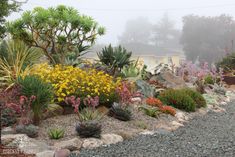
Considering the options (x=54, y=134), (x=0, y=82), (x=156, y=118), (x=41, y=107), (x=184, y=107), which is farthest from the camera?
(x=184, y=107)

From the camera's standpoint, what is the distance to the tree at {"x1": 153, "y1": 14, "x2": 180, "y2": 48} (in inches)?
3063

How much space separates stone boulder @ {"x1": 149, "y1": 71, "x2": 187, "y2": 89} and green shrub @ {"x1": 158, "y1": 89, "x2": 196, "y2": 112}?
127 inches

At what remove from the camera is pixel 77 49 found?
1440 cm

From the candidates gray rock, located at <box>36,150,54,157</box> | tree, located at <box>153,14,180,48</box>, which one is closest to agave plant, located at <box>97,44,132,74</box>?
gray rock, located at <box>36,150,54,157</box>

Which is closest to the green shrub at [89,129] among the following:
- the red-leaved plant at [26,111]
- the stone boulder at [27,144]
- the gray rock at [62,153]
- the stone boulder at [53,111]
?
the stone boulder at [27,144]

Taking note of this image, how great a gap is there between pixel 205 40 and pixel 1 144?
45244mm

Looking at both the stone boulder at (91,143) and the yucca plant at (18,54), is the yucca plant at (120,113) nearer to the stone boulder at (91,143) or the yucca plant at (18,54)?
the stone boulder at (91,143)

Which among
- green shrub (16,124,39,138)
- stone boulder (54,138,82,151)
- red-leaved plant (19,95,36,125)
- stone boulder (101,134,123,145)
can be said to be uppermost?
red-leaved plant (19,95,36,125)

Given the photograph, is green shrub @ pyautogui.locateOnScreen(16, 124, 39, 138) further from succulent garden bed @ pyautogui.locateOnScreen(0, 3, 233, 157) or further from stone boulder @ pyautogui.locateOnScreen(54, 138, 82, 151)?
stone boulder @ pyautogui.locateOnScreen(54, 138, 82, 151)

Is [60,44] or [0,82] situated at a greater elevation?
[60,44]

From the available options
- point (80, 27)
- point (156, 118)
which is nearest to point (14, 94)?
point (156, 118)

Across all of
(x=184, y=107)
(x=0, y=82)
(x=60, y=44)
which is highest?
(x=60, y=44)

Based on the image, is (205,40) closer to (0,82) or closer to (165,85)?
(165,85)

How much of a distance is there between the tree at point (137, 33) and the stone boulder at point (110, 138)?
3004 inches
